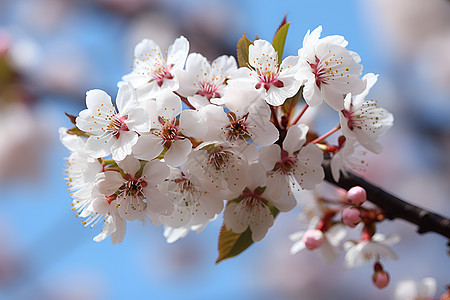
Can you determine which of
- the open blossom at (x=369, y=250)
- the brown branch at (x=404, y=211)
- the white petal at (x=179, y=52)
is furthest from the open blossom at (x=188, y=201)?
the open blossom at (x=369, y=250)

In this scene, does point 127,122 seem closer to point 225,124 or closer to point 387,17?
point 225,124

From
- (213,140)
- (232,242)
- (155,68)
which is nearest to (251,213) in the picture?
(232,242)

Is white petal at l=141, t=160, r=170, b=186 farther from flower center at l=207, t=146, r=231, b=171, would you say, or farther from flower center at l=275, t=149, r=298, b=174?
flower center at l=275, t=149, r=298, b=174

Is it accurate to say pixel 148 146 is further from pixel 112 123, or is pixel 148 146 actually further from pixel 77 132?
pixel 77 132

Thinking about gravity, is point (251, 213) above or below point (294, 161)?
below

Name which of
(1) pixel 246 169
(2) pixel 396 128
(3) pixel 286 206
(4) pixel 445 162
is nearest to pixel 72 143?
(1) pixel 246 169

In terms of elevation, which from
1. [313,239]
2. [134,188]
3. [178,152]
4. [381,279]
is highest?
[178,152]
